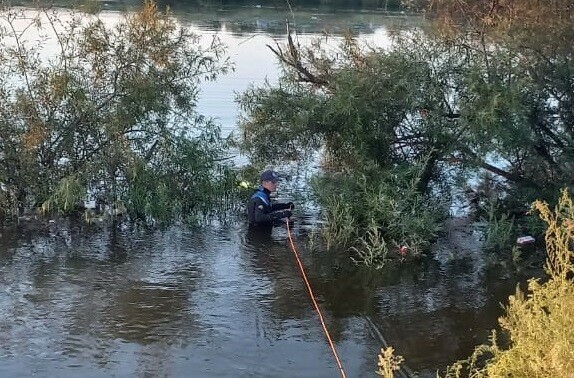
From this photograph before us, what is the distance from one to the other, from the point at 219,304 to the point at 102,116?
3.39 meters

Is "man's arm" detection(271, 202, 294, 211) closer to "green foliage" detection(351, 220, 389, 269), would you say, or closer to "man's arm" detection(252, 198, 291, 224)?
"man's arm" detection(252, 198, 291, 224)

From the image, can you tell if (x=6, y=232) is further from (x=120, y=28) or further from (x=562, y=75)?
(x=562, y=75)

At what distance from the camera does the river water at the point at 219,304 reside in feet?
21.2

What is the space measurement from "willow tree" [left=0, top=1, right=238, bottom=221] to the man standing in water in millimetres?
789

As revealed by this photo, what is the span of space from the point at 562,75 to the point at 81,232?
6396mm

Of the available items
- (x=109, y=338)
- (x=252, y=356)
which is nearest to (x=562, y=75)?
(x=252, y=356)

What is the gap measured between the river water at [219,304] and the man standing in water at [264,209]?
21 cm

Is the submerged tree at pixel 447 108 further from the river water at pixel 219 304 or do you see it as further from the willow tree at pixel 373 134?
the river water at pixel 219 304

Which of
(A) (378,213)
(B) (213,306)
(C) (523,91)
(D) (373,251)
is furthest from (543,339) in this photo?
(C) (523,91)

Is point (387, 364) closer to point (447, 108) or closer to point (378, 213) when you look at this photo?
point (378, 213)

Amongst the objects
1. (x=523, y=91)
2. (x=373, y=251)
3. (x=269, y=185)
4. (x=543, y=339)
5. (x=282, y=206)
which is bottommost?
(x=373, y=251)

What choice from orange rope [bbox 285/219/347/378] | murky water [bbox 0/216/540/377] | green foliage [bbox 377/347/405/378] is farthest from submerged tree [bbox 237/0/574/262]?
green foliage [bbox 377/347/405/378]

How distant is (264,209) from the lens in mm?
9766

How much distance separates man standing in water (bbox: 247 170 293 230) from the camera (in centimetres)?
974
